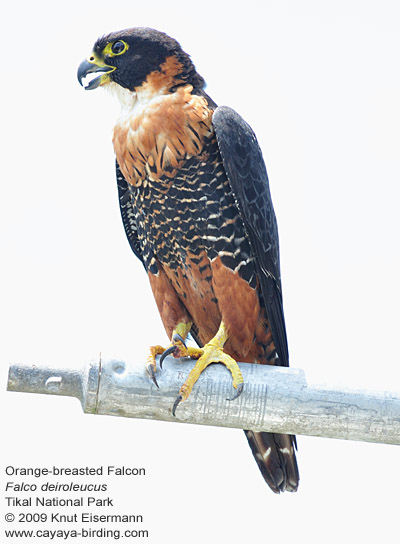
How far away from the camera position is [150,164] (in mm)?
4367

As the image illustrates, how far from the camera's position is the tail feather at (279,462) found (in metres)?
4.37

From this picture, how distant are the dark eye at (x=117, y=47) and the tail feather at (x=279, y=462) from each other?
8.37 feet

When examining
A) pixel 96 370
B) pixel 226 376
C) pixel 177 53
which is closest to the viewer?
pixel 96 370

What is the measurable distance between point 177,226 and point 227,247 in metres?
0.33

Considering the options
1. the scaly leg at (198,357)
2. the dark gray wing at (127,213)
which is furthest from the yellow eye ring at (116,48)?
the scaly leg at (198,357)

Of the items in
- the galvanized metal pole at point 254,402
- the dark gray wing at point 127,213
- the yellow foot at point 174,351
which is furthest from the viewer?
the dark gray wing at point 127,213

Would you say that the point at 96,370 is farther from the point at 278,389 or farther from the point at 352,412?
the point at 352,412

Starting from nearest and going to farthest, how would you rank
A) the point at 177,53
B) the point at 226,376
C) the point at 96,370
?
the point at 96,370
the point at 226,376
the point at 177,53

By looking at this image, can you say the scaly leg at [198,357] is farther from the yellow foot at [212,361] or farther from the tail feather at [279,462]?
the tail feather at [279,462]

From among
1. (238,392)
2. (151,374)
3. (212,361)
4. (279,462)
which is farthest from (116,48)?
(279,462)

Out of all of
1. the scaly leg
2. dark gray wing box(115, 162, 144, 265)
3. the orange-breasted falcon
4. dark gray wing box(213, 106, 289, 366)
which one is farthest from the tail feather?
dark gray wing box(115, 162, 144, 265)

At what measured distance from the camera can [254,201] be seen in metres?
4.38

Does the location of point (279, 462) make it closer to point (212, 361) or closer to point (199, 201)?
point (212, 361)

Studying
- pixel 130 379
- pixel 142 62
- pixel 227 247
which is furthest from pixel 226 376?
pixel 142 62
